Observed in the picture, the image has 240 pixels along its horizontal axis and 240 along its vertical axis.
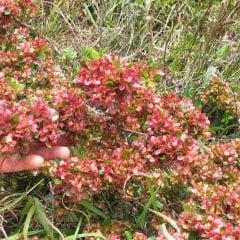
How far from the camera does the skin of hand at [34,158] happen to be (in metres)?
1.51

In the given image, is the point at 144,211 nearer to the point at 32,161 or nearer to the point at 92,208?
the point at 92,208

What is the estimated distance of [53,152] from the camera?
61.9 inches

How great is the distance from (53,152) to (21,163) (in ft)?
0.34

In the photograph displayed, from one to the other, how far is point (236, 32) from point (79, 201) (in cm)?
178

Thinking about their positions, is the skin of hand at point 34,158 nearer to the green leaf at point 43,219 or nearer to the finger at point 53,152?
the finger at point 53,152

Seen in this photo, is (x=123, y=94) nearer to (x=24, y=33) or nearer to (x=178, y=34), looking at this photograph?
(x=24, y=33)

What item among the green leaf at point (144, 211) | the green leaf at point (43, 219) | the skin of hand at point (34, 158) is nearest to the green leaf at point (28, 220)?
the green leaf at point (43, 219)

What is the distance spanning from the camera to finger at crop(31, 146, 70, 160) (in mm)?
1560

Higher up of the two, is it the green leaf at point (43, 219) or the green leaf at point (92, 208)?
the green leaf at point (92, 208)

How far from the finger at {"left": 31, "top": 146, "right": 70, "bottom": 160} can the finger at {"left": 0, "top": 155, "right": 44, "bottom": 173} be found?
0.05 metres

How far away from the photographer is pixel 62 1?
2971mm

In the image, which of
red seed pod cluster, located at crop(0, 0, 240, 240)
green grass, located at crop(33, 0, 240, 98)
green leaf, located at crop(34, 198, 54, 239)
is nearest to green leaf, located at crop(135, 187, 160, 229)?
red seed pod cluster, located at crop(0, 0, 240, 240)

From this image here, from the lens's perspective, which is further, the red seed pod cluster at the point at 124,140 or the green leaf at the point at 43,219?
the green leaf at the point at 43,219

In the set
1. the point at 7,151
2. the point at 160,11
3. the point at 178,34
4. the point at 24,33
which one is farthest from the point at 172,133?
the point at 160,11
